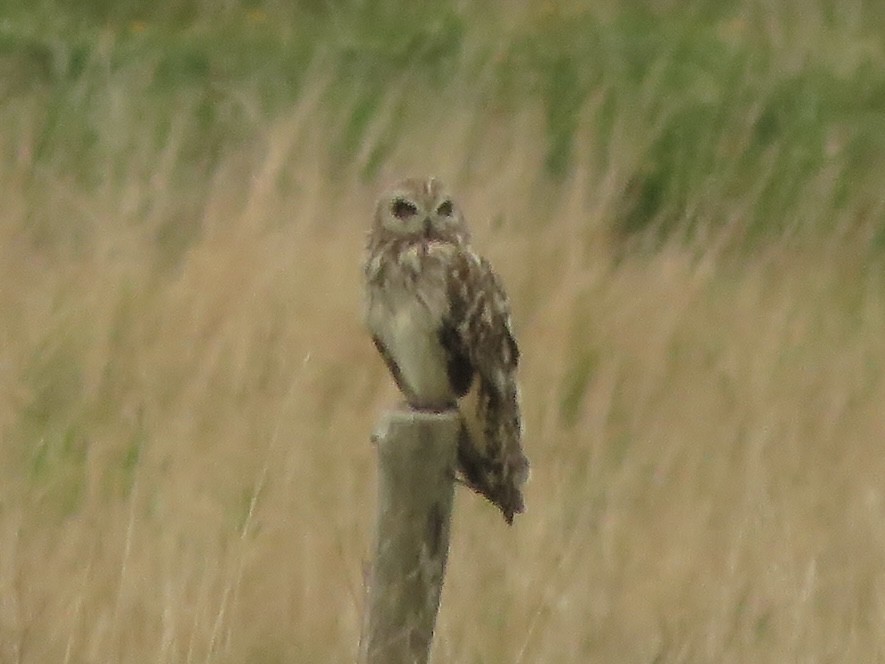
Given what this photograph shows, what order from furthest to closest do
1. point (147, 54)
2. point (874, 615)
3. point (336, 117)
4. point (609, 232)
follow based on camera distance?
point (147, 54) < point (336, 117) < point (609, 232) < point (874, 615)

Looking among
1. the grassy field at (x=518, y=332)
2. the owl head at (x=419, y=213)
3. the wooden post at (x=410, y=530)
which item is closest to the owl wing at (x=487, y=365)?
the owl head at (x=419, y=213)

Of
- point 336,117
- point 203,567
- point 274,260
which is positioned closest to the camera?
point 203,567

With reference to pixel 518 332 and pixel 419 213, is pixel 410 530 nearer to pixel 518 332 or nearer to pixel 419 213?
pixel 419 213

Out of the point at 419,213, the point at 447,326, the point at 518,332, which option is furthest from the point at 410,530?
the point at 518,332

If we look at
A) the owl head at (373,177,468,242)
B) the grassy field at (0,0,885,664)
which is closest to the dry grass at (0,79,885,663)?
the grassy field at (0,0,885,664)

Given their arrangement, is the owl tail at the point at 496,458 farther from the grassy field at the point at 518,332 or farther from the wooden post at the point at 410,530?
the wooden post at the point at 410,530

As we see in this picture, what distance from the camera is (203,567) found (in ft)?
9.34

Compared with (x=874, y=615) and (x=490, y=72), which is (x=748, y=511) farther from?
(x=490, y=72)

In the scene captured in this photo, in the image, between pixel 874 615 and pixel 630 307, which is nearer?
pixel 874 615

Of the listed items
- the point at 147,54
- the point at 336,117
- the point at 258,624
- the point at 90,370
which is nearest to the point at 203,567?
the point at 258,624

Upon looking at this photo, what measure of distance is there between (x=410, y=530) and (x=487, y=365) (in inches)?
26.9

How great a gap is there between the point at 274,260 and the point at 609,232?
128cm

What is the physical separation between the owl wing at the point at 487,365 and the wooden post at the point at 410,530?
0.56 m

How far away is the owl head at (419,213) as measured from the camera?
2.86 meters
